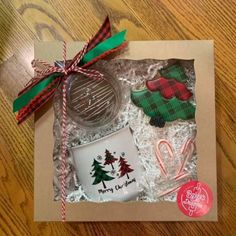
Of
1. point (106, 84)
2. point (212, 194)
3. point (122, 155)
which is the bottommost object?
point (212, 194)

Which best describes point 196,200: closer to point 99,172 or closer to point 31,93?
point 99,172

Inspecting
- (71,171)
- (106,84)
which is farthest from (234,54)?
(71,171)

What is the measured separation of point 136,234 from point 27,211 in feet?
0.60

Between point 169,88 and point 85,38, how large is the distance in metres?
0.16

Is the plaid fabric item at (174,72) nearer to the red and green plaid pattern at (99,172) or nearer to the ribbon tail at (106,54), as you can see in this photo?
the ribbon tail at (106,54)

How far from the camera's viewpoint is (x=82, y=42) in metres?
0.66

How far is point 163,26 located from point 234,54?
0.41 feet

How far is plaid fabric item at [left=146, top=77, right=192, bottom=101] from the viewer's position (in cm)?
65

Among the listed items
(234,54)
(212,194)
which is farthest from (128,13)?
(212,194)

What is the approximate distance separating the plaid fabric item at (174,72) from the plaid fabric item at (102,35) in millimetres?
109

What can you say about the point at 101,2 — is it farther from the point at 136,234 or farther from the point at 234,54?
the point at 136,234

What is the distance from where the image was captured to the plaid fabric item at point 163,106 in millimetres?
648

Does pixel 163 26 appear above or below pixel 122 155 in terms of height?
above

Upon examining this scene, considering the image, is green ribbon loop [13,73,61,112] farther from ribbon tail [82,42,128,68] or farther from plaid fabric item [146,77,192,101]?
plaid fabric item [146,77,192,101]
